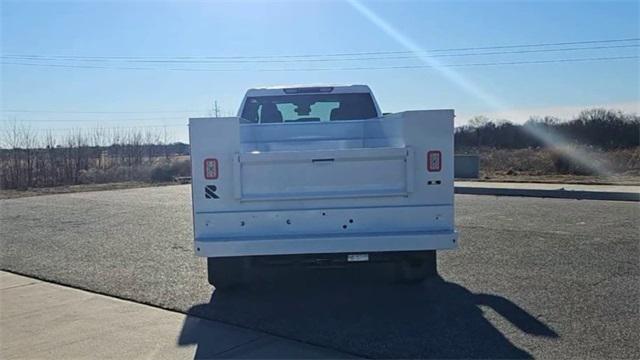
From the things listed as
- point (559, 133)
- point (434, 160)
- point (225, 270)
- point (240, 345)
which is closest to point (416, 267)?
point (434, 160)

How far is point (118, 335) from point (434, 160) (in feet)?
10.7

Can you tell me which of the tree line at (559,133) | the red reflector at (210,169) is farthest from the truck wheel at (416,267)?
the tree line at (559,133)

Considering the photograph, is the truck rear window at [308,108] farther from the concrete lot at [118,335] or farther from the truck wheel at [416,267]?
the concrete lot at [118,335]

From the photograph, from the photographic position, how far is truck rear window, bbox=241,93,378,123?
796 centimetres

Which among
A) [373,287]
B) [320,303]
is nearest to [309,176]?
[320,303]

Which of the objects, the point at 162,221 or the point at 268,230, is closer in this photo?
the point at 268,230

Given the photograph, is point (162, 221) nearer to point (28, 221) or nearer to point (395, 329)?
point (28, 221)

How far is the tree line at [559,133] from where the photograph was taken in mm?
43188

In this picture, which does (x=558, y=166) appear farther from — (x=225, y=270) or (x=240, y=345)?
(x=240, y=345)

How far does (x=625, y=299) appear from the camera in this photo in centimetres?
559

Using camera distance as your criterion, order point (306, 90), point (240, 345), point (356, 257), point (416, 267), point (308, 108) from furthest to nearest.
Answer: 1. point (308, 108)
2. point (306, 90)
3. point (416, 267)
4. point (356, 257)
5. point (240, 345)

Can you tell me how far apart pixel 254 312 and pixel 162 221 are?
8.27 m

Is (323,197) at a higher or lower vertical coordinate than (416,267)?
higher

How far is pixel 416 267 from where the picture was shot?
614 cm
